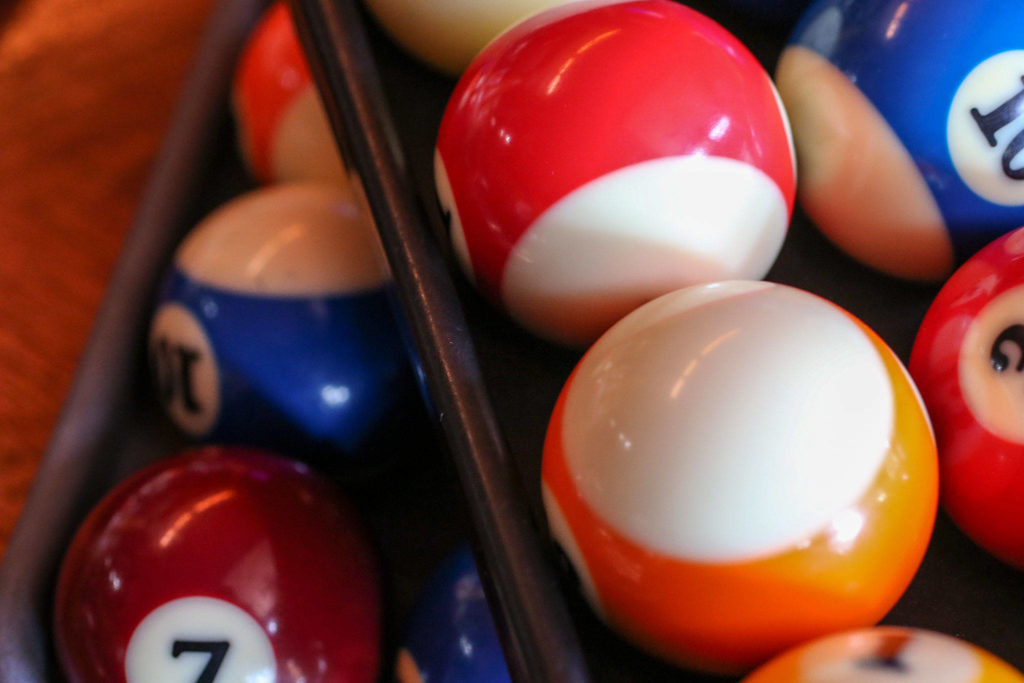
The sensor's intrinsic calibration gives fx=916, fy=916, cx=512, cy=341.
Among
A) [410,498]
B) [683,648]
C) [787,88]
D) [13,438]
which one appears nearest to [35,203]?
[13,438]

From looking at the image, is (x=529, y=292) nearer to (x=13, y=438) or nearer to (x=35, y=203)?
(x=13, y=438)

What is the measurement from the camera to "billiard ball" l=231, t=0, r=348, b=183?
4.10 ft

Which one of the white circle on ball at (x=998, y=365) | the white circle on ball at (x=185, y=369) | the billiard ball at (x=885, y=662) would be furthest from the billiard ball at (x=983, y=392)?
the white circle on ball at (x=185, y=369)

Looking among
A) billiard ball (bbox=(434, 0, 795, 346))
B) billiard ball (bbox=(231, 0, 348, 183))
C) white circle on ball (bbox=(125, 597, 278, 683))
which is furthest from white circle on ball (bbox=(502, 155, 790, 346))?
billiard ball (bbox=(231, 0, 348, 183))

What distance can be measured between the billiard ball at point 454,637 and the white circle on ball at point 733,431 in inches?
9.7

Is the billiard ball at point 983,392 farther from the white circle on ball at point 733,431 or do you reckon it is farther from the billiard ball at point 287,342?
the billiard ball at point 287,342

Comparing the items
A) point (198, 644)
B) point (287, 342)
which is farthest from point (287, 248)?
point (198, 644)

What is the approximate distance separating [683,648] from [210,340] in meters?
0.62

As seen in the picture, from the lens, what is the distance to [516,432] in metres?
0.80

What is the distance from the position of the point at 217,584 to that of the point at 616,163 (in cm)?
51

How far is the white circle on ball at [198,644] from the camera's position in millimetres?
810

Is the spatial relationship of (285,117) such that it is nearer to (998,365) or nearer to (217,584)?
(217,584)

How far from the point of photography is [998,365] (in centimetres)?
66

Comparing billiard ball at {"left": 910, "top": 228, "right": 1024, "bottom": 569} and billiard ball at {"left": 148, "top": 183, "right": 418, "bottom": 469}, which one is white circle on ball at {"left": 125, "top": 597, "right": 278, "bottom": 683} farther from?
billiard ball at {"left": 910, "top": 228, "right": 1024, "bottom": 569}
